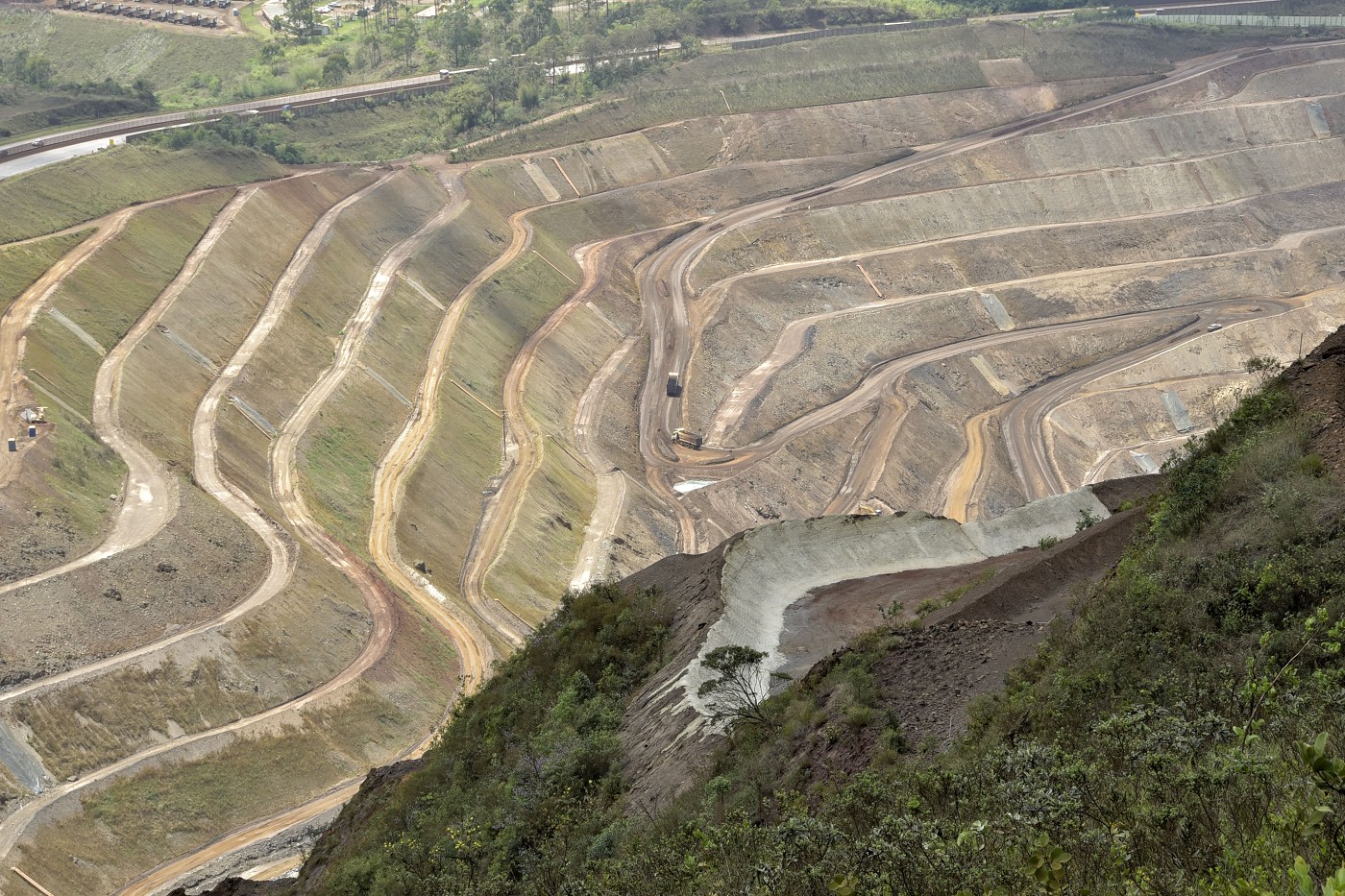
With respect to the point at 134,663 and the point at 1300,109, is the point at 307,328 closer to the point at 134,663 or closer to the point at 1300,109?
the point at 134,663

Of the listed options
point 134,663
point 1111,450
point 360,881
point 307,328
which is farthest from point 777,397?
point 360,881

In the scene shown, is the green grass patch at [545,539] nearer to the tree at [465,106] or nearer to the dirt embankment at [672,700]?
the dirt embankment at [672,700]

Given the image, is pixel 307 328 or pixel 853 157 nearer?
pixel 307 328

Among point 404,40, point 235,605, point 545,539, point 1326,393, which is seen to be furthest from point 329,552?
point 404,40

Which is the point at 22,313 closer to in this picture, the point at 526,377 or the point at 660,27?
the point at 526,377

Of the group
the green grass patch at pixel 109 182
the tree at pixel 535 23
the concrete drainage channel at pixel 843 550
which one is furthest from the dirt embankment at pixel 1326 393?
the tree at pixel 535 23

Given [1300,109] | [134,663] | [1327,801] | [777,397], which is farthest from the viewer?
[1300,109]

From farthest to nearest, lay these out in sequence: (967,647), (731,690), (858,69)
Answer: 1. (858,69)
2. (731,690)
3. (967,647)
